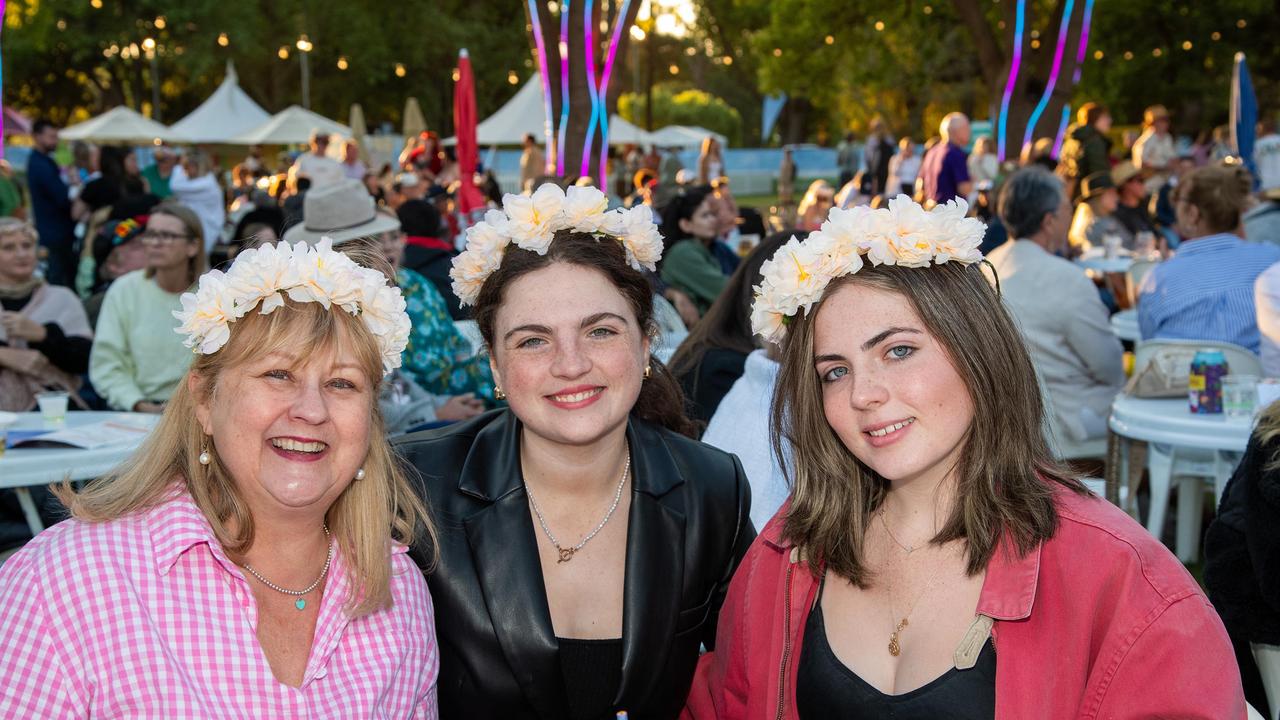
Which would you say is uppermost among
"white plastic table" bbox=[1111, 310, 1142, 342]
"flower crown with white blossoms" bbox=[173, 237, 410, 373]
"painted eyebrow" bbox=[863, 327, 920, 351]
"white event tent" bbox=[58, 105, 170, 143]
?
"white event tent" bbox=[58, 105, 170, 143]

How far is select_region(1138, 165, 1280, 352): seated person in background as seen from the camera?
19.9 ft

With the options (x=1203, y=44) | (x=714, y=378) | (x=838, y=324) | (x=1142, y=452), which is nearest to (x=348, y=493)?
(x=838, y=324)

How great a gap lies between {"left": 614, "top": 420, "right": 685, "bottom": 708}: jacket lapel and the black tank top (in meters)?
0.52

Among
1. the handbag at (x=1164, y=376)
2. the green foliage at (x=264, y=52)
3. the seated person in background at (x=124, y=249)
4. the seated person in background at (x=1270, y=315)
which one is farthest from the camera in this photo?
the green foliage at (x=264, y=52)

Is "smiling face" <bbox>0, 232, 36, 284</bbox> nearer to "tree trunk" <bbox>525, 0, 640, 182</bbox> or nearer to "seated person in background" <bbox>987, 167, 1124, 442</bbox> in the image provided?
"seated person in background" <bbox>987, 167, 1124, 442</bbox>

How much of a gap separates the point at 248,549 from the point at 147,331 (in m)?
3.63

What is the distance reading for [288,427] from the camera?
2.26 meters

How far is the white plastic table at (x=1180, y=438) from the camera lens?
15.0 ft

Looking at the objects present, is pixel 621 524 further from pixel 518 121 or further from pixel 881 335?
pixel 518 121

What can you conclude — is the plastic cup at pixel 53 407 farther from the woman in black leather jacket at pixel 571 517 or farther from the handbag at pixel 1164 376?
the handbag at pixel 1164 376

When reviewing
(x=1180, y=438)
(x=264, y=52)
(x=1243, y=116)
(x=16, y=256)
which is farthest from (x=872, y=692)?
(x=264, y=52)

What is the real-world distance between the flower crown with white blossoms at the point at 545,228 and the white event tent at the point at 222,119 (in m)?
26.7

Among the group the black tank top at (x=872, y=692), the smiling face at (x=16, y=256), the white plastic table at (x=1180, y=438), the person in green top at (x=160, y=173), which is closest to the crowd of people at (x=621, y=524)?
the black tank top at (x=872, y=692)

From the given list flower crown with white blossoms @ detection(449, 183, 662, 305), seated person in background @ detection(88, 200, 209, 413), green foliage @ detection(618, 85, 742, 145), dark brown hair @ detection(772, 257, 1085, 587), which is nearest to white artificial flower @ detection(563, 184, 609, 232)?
flower crown with white blossoms @ detection(449, 183, 662, 305)
